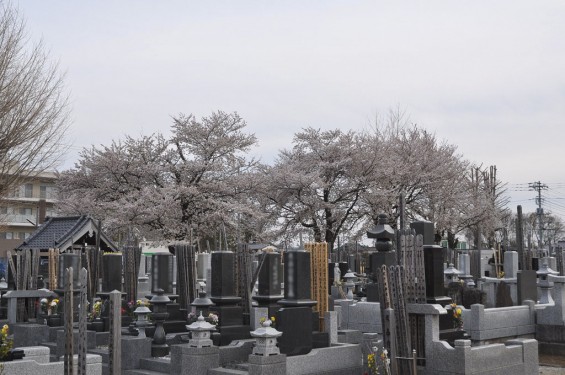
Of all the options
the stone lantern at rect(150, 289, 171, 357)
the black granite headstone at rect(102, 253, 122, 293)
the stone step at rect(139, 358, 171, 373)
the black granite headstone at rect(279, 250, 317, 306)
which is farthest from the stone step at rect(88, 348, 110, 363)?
the black granite headstone at rect(279, 250, 317, 306)

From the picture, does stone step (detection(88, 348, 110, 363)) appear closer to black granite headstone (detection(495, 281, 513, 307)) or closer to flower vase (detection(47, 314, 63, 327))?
flower vase (detection(47, 314, 63, 327))

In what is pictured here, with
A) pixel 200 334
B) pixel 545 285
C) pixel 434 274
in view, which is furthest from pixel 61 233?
pixel 434 274

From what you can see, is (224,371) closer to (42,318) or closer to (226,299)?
(226,299)

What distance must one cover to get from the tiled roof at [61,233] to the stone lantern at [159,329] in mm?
13070

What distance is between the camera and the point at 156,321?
1241 cm

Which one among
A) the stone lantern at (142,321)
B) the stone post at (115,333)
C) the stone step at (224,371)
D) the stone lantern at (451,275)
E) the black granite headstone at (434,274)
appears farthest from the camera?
the stone lantern at (451,275)

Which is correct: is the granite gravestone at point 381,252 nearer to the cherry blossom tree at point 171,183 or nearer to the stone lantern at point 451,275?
the stone lantern at point 451,275

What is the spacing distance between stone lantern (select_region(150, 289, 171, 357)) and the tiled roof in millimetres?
13070

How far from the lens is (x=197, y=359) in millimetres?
9891

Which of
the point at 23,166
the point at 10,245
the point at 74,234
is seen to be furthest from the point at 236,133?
the point at 10,245

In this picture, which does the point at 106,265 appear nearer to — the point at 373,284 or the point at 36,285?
the point at 36,285

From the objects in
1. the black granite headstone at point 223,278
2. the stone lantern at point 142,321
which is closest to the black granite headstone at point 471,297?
the black granite headstone at point 223,278

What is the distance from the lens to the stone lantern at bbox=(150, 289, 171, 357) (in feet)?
39.6

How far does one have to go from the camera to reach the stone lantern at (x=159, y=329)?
12078mm
